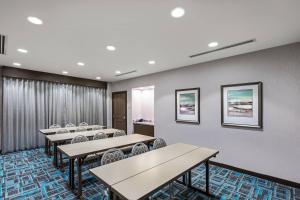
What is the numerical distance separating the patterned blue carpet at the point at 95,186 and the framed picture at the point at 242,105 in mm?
1082

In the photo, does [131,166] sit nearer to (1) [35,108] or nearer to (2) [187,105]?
(2) [187,105]

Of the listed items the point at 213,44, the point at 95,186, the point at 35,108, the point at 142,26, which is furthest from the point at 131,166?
the point at 35,108

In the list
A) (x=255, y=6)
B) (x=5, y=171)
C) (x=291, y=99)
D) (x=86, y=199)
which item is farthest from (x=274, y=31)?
(x=5, y=171)

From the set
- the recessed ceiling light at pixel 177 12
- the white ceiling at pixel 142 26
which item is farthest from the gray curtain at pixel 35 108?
the recessed ceiling light at pixel 177 12

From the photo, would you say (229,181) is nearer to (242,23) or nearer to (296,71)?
(296,71)

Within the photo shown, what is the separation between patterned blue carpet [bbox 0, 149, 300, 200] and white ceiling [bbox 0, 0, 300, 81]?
8.50 ft

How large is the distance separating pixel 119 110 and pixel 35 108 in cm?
297

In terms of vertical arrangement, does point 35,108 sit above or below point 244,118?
above

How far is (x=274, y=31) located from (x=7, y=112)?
6.73 meters

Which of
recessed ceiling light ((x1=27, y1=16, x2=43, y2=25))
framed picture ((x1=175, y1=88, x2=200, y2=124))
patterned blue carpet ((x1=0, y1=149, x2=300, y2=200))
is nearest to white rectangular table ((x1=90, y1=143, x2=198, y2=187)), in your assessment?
patterned blue carpet ((x1=0, y1=149, x2=300, y2=200))

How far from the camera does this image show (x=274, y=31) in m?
2.28

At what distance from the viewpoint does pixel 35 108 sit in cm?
498

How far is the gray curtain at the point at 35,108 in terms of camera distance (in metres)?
4.52

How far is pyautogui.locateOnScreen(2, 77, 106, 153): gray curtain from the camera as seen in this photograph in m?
4.52
